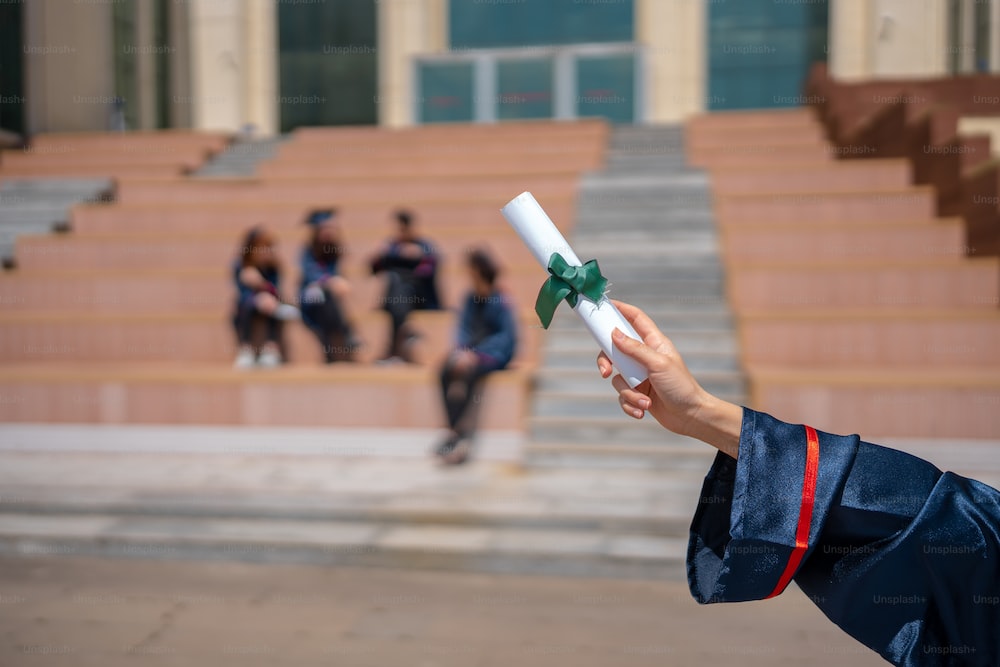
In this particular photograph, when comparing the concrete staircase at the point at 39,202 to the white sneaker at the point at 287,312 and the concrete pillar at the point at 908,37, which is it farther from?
the concrete pillar at the point at 908,37

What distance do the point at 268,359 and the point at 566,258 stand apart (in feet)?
19.9

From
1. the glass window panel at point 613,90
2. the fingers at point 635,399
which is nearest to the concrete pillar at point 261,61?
the glass window panel at point 613,90

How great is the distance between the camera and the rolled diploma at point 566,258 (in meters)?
1.39

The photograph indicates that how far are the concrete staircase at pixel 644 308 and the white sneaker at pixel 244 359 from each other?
7.31 ft

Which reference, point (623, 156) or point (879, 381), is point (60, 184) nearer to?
point (623, 156)

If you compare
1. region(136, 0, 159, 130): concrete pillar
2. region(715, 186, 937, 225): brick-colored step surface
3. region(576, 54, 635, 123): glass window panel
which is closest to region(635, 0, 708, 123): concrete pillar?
region(576, 54, 635, 123): glass window panel

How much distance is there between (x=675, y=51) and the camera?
54.9 feet

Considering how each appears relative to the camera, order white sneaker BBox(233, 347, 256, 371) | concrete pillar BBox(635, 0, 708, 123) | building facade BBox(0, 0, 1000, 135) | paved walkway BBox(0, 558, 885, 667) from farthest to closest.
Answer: concrete pillar BBox(635, 0, 708, 123)
building facade BBox(0, 0, 1000, 135)
white sneaker BBox(233, 347, 256, 371)
paved walkway BBox(0, 558, 885, 667)

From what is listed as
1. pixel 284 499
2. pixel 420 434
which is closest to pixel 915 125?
pixel 420 434

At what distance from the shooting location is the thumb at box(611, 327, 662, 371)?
4.43ft

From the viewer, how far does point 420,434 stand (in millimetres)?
6512

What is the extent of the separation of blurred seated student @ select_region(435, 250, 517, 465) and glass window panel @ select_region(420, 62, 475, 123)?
9.76m

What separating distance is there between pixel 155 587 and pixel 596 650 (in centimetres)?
212

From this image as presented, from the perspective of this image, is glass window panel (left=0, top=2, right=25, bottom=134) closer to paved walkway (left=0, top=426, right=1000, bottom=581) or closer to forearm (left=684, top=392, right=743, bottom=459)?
paved walkway (left=0, top=426, right=1000, bottom=581)
